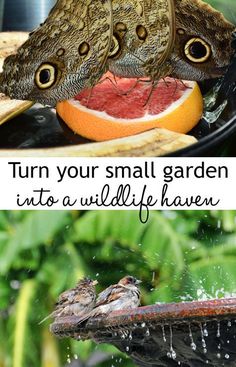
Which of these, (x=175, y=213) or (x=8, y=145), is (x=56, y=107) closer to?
(x=8, y=145)

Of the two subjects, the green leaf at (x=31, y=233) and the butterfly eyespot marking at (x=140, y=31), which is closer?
the butterfly eyespot marking at (x=140, y=31)

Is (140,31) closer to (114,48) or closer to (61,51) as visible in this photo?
(114,48)

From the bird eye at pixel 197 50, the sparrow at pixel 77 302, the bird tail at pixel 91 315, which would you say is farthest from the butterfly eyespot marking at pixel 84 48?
the bird tail at pixel 91 315

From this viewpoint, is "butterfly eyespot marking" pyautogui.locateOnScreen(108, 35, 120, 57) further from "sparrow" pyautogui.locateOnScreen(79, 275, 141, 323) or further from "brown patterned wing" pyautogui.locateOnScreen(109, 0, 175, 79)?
"sparrow" pyautogui.locateOnScreen(79, 275, 141, 323)

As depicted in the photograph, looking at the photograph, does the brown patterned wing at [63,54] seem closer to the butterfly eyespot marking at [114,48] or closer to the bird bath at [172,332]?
the butterfly eyespot marking at [114,48]

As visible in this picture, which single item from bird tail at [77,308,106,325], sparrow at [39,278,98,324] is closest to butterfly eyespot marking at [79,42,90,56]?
sparrow at [39,278,98,324]

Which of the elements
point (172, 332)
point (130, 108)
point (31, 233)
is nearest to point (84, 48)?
point (130, 108)
